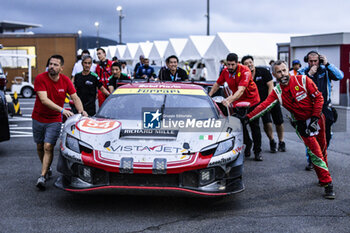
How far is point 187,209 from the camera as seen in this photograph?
4.86 meters

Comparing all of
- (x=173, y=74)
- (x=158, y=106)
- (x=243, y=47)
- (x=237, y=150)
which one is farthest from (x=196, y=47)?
(x=237, y=150)

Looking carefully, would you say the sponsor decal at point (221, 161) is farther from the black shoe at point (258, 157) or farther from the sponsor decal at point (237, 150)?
the black shoe at point (258, 157)

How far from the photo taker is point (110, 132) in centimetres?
501

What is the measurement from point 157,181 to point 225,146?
2.69ft

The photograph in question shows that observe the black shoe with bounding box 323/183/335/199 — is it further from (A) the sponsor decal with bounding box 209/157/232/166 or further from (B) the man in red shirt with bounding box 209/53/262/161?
(B) the man in red shirt with bounding box 209/53/262/161

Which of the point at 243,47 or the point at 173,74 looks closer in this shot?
the point at 173,74

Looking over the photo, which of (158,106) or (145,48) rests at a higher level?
(145,48)

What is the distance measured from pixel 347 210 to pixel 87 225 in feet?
8.69

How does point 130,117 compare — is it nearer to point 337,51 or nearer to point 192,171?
point 192,171

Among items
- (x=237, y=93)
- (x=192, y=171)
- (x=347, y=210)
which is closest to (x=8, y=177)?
(x=192, y=171)

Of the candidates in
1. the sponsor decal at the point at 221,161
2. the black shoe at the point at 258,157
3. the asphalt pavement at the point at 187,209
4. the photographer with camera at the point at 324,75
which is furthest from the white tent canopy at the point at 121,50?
the sponsor decal at the point at 221,161

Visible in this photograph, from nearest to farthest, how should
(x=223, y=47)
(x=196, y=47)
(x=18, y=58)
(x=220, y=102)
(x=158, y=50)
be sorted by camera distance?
1. (x=220, y=102)
2. (x=18, y=58)
3. (x=223, y=47)
4. (x=196, y=47)
5. (x=158, y=50)

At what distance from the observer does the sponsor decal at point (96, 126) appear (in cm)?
505

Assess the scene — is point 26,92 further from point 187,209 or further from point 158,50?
point 187,209
